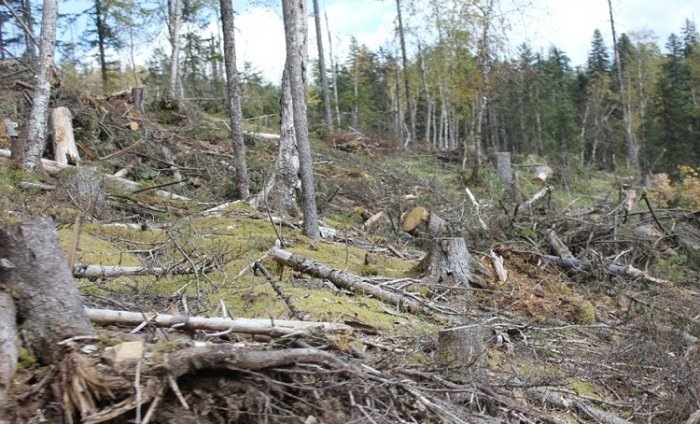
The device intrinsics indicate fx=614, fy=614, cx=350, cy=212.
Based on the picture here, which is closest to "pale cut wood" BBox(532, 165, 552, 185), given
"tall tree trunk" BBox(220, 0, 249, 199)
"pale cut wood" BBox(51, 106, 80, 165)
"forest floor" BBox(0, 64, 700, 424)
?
"forest floor" BBox(0, 64, 700, 424)

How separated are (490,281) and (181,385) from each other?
5170mm

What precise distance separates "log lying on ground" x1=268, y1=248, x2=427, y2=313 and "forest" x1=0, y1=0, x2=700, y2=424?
24mm

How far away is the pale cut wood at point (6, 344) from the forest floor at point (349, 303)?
68mm

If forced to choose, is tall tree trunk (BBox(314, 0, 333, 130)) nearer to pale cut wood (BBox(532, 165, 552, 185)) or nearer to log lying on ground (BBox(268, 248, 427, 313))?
pale cut wood (BBox(532, 165, 552, 185))

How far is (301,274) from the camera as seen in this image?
6.32m

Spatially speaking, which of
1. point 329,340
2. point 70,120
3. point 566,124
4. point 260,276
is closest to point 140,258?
point 260,276

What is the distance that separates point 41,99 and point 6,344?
8435mm

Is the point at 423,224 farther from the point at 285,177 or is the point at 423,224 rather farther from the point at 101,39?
the point at 101,39

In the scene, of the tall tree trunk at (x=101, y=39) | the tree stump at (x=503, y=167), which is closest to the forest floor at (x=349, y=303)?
the tree stump at (x=503, y=167)

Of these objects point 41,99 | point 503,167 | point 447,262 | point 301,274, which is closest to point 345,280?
point 301,274

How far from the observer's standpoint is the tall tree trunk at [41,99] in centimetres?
958

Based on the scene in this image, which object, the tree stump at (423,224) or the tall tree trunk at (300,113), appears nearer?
the tall tree trunk at (300,113)

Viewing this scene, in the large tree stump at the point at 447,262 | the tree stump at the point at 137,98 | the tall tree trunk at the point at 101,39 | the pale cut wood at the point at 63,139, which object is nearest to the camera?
the large tree stump at the point at 447,262

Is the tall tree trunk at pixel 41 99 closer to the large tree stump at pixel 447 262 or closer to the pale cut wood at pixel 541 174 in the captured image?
the large tree stump at pixel 447 262
